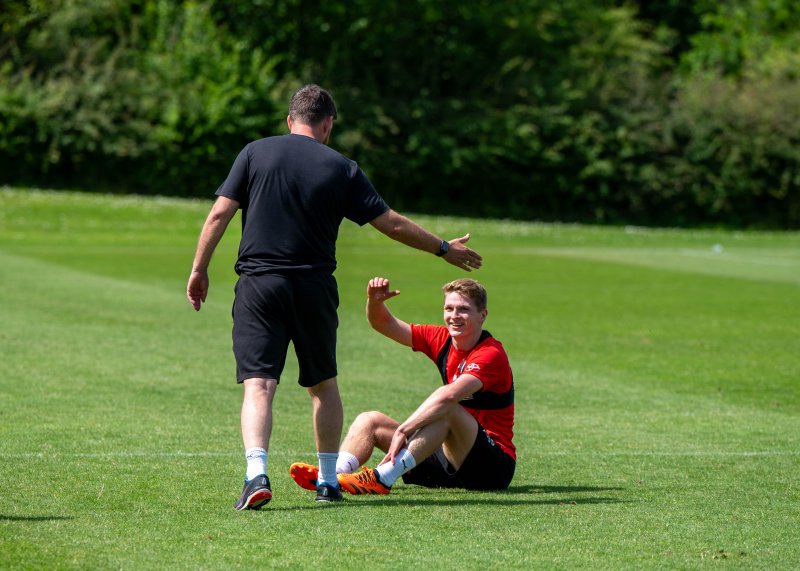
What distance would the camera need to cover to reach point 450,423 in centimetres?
716

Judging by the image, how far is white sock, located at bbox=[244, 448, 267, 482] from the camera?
21.4 ft

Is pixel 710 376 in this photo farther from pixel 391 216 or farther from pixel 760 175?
pixel 760 175

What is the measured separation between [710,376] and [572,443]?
4.12m

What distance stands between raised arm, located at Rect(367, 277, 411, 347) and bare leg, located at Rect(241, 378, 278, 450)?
0.81 metres

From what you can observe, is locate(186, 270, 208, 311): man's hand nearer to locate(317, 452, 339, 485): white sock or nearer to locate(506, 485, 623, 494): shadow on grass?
locate(317, 452, 339, 485): white sock

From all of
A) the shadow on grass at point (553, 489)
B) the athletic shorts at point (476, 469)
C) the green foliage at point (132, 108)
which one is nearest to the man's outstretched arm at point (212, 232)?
the athletic shorts at point (476, 469)

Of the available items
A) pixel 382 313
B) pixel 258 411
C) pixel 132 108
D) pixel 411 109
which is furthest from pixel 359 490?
pixel 411 109

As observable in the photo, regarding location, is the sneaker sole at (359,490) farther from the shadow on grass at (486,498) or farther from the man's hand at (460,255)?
the man's hand at (460,255)

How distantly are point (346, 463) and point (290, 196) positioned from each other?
1.56 metres

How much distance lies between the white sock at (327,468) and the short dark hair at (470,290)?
1.06 m

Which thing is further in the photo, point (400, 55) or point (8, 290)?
point (400, 55)

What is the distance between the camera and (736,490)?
A: 7348 mm

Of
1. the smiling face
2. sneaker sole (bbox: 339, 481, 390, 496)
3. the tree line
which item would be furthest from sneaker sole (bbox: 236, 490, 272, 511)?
the tree line

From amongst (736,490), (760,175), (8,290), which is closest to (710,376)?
(736,490)
